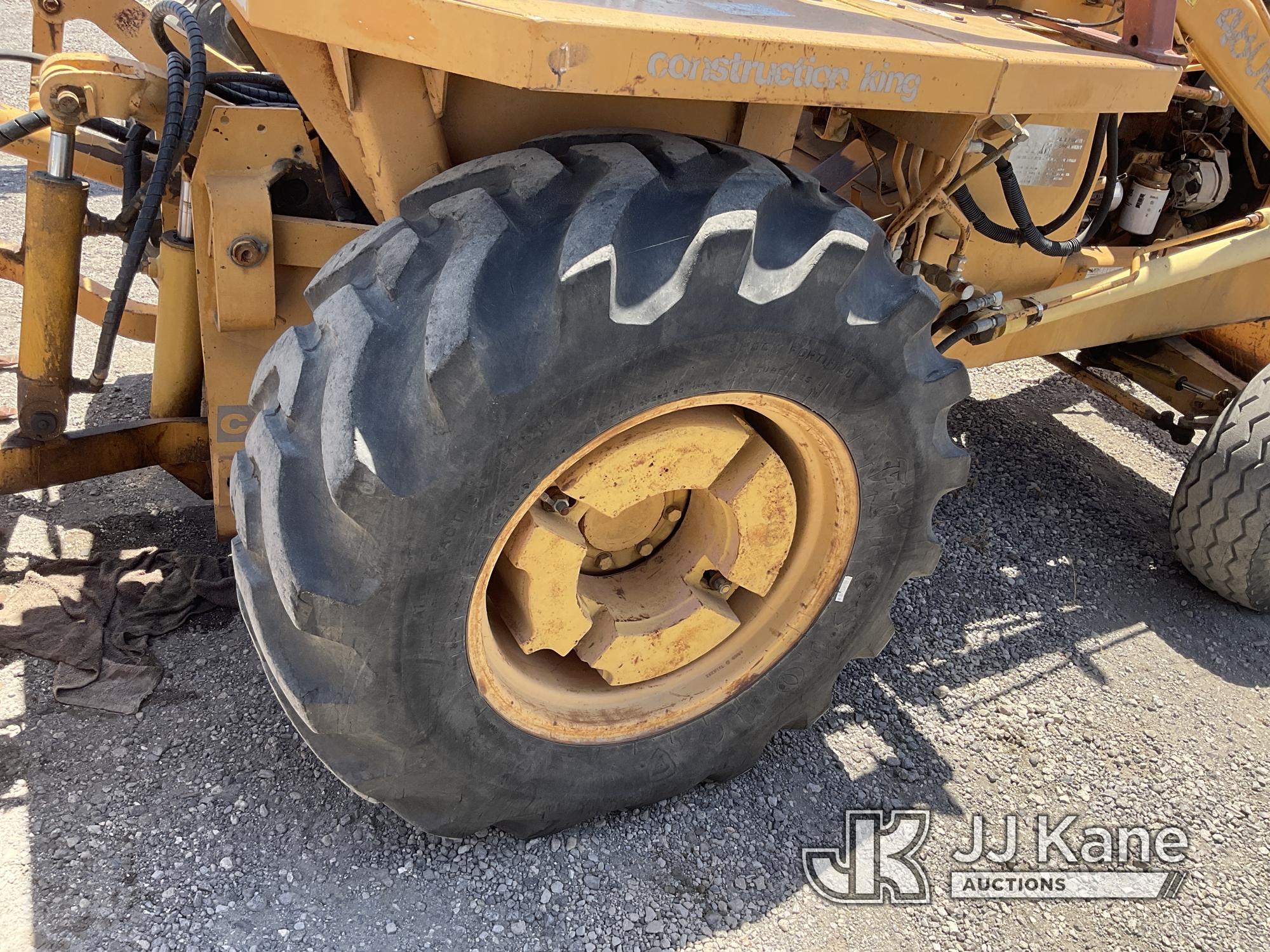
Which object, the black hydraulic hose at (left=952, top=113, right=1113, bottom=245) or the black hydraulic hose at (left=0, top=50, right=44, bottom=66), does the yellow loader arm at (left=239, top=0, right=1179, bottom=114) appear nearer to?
the black hydraulic hose at (left=952, top=113, right=1113, bottom=245)

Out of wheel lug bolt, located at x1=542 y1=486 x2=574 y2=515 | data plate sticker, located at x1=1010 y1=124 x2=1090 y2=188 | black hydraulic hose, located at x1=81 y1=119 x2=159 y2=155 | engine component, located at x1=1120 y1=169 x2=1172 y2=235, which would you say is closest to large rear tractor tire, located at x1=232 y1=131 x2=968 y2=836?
wheel lug bolt, located at x1=542 y1=486 x2=574 y2=515

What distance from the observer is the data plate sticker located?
8.71ft

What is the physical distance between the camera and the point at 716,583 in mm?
2221

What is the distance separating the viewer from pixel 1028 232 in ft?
8.36

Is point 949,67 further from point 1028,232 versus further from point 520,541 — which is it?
point 520,541

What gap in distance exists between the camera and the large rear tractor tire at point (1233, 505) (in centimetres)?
305

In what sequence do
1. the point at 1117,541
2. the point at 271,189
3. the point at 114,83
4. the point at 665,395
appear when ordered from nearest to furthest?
the point at 665,395 < the point at 114,83 < the point at 271,189 < the point at 1117,541

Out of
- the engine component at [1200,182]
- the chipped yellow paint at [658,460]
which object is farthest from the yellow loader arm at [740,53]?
the engine component at [1200,182]

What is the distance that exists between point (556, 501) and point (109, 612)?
4.48 feet

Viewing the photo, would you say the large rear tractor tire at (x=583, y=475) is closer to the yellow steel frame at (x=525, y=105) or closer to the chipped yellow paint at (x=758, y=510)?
the chipped yellow paint at (x=758, y=510)

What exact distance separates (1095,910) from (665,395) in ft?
5.17

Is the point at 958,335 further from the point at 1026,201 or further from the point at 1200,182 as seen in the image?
the point at 1200,182

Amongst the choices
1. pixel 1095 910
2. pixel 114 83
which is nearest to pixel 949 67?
pixel 114 83

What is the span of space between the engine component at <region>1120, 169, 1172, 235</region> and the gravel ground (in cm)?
113
